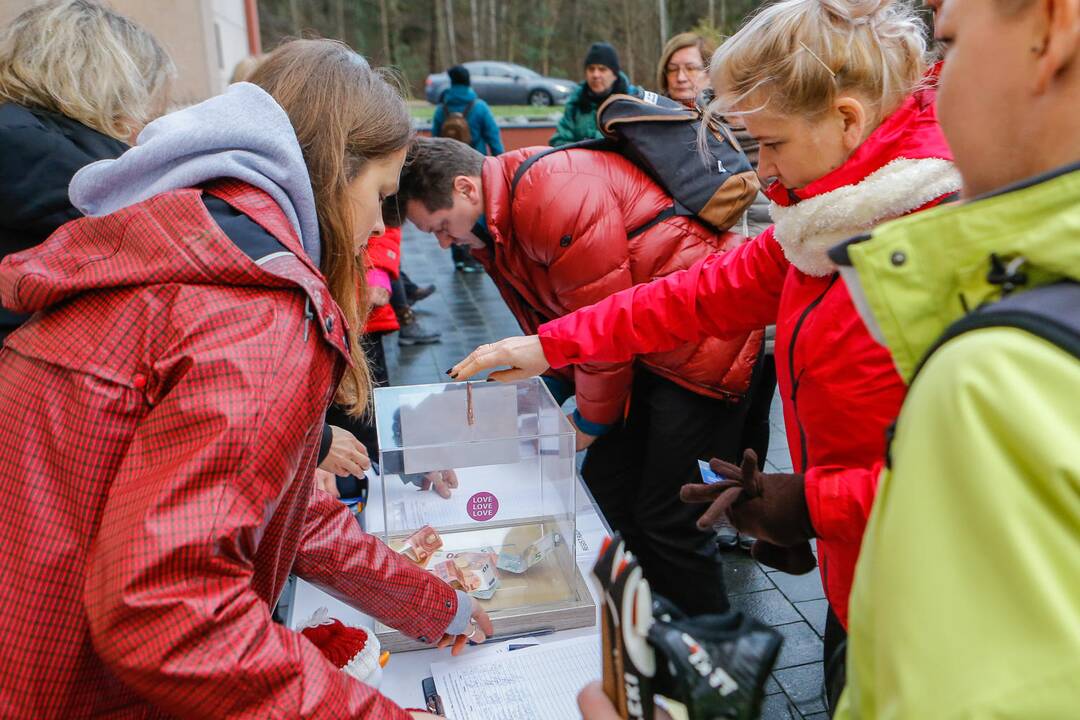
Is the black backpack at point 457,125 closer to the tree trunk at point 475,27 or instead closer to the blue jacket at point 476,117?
the blue jacket at point 476,117

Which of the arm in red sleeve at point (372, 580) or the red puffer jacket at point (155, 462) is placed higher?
the red puffer jacket at point (155, 462)

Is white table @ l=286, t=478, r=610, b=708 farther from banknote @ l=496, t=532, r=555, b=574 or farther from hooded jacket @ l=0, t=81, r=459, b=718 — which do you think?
hooded jacket @ l=0, t=81, r=459, b=718

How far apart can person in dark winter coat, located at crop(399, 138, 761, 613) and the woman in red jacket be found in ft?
2.60

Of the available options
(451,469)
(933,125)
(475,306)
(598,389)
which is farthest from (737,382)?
(475,306)

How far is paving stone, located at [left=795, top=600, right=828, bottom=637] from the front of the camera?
279 cm

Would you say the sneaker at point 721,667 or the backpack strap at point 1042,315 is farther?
the sneaker at point 721,667

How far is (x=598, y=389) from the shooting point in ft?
7.93

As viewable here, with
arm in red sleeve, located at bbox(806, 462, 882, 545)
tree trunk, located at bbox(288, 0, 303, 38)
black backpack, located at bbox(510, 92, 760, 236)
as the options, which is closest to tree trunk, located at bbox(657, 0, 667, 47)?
tree trunk, located at bbox(288, 0, 303, 38)

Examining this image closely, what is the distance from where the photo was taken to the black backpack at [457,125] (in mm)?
7266

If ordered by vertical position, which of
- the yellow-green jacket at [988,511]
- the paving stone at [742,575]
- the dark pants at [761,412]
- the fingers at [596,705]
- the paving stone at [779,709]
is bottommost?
the paving stone at [742,575]

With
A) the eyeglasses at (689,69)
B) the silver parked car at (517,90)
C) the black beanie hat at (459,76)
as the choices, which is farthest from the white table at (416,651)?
the silver parked car at (517,90)

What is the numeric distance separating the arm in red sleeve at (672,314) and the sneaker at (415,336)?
13.2ft

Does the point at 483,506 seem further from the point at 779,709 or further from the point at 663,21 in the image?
the point at 663,21

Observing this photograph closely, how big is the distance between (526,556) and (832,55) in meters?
1.19
